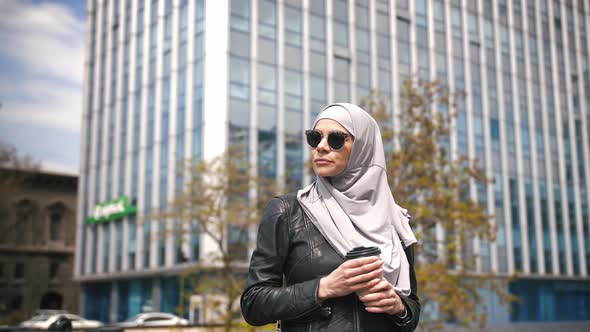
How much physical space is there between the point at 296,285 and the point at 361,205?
0.40 metres

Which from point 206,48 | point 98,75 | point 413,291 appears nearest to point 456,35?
point 206,48

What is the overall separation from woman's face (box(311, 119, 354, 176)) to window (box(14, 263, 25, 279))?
200 ft

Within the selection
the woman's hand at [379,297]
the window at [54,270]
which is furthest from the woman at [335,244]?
the window at [54,270]

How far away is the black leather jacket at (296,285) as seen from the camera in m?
2.57

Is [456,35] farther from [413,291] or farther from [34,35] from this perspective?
[413,291]

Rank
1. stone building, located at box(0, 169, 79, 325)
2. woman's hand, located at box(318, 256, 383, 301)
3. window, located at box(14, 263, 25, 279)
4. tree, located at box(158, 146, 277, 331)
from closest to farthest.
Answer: woman's hand, located at box(318, 256, 383, 301)
tree, located at box(158, 146, 277, 331)
stone building, located at box(0, 169, 79, 325)
window, located at box(14, 263, 25, 279)

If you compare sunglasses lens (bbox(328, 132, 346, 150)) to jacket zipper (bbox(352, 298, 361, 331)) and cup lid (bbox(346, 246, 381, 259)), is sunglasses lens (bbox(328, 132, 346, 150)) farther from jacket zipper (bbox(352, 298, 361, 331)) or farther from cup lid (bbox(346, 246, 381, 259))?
jacket zipper (bbox(352, 298, 361, 331))

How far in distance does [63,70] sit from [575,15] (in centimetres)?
4194

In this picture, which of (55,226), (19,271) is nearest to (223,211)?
(19,271)

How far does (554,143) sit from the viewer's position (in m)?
49.9

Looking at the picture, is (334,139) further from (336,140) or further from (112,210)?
(112,210)

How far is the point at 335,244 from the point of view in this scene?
2.63 metres

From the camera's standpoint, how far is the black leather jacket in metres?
2.57

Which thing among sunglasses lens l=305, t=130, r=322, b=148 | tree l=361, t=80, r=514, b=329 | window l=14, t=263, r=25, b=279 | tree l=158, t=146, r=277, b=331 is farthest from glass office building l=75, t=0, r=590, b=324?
sunglasses lens l=305, t=130, r=322, b=148
